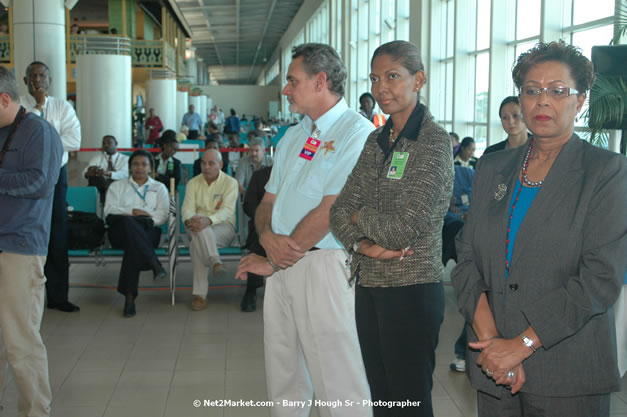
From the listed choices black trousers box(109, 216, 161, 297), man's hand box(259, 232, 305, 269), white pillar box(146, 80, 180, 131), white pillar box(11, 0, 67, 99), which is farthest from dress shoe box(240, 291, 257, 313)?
white pillar box(146, 80, 180, 131)

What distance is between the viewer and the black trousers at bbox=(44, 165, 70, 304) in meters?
5.38

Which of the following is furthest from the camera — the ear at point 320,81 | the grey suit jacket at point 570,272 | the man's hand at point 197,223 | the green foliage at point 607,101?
the man's hand at point 197,223

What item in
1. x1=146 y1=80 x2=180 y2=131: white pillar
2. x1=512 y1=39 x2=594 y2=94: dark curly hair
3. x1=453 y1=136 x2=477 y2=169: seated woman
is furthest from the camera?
x1=146 y1=80 x2=180 y2=131: white pillar

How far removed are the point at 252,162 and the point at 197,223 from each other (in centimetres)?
228

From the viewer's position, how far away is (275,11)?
3362cm

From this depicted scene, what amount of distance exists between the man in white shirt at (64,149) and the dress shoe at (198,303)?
100cm

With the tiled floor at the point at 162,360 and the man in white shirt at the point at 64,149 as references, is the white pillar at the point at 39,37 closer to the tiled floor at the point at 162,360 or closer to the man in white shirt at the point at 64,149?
the man in white shirt at the point at 64,149

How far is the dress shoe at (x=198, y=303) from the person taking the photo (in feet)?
19.1

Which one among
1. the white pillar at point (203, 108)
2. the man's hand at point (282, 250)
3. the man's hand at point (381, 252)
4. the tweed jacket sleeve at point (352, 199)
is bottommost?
the man's hand at point (282, 250)

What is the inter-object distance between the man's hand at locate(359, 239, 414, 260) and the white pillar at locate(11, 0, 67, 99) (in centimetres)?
794

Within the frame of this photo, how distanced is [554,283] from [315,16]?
90.3 ft

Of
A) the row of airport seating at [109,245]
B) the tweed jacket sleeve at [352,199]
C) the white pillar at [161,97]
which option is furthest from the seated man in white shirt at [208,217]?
the white pillar at [161,97]

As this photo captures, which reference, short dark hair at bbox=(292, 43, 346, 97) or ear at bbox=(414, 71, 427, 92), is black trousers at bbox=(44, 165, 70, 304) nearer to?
short dark hair at bbox=(292, 43, 346, 97)

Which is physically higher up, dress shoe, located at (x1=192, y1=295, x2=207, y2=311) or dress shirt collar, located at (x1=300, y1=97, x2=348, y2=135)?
dress shirt collar, located at (x1=300, y1=97, x2=348, y2=135)
